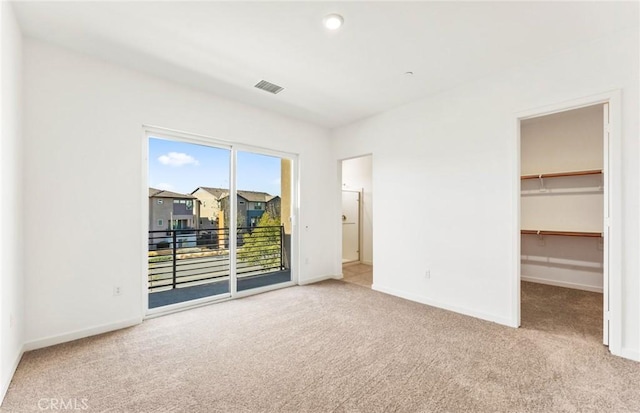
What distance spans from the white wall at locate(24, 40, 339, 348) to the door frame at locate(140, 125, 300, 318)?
0.06 meters

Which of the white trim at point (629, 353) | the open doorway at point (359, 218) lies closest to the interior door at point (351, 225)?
the open doorway at point (359, 218)

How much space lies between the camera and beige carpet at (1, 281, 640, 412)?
1752 millimetres

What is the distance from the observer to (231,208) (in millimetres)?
3828

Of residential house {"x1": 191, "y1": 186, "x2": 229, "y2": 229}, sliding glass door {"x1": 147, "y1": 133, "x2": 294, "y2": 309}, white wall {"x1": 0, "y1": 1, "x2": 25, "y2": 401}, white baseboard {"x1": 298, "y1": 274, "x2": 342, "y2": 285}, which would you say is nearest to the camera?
white wall {"x1": 0, "y1": 1, "x2": 25, "y2": 401}

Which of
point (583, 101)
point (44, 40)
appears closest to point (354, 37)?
point (583, 101)

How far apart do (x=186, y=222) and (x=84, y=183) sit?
1213mm

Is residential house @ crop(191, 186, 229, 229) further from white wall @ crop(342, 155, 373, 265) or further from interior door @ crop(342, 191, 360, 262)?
white wall @ crop(342, 155, 373, 265)

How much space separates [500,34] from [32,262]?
4549 millimetres

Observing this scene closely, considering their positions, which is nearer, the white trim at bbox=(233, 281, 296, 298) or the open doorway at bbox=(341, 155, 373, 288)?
the white trim at bbox=(233, 281, 296, 298)

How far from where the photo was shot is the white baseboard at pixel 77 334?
2.40 metres

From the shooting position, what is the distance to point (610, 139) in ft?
7.73

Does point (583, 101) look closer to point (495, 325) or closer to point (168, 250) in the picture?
point (495, 325)

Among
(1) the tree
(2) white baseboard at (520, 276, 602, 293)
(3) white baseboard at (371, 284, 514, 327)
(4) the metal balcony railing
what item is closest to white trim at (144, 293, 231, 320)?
(4) the metal balcony railing

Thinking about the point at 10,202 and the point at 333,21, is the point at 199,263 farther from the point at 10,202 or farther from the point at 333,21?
the point at 333,21
